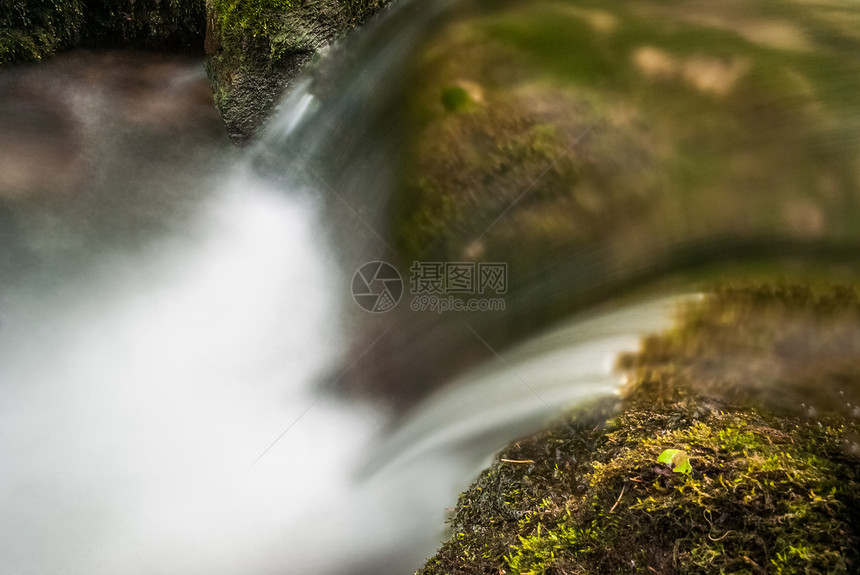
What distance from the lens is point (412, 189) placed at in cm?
354

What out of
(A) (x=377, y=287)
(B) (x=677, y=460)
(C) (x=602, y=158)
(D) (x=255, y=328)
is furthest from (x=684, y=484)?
(D) (x=255, y=328)

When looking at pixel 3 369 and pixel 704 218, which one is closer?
pixel 704 218

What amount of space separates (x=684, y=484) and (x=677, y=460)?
0.10m

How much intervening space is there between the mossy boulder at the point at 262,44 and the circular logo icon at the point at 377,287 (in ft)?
4.13

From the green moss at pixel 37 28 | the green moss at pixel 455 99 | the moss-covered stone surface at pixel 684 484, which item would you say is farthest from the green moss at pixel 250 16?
the moss-covered stone surface at pixel 684 484

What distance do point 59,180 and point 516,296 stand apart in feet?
10.0

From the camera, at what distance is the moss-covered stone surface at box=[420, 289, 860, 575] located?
178 centimetres

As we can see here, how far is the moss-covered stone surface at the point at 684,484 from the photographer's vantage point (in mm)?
1779

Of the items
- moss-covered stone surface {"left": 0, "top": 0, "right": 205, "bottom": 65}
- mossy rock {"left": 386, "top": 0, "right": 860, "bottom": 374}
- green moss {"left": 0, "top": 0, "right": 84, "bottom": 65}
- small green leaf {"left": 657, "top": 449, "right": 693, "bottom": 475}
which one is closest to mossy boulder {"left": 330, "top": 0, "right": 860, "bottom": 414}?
mossy rock {"left": 386, "top": 0, "right": 860, "bottom": 374}

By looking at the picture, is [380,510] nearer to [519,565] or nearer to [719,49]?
[519,565]

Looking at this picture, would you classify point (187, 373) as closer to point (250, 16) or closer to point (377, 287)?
point (377, 287)

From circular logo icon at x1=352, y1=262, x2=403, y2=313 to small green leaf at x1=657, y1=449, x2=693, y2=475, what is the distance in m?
1.96

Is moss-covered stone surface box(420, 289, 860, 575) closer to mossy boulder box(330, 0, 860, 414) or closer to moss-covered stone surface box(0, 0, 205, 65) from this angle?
mossy boulder box(330, 0, 860, 414)

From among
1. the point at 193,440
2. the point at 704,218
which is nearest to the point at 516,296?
the point at 704,218
